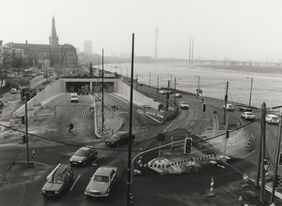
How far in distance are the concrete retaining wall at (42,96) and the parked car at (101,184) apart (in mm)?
30236

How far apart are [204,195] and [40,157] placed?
50.2 feet

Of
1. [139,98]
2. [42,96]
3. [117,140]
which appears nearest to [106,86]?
[42,96]

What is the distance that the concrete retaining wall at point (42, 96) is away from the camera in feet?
162

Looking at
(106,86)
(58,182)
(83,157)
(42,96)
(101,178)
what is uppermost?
(101,178)

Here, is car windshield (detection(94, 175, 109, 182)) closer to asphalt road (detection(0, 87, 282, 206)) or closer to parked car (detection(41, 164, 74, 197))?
asphalt road (detection(0, 87, 282, 206))

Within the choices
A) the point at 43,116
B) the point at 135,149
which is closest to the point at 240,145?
the point at 135,149

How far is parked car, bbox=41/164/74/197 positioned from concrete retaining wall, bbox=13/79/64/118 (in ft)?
93.5

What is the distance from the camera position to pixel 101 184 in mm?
20266

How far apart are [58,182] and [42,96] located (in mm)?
50003

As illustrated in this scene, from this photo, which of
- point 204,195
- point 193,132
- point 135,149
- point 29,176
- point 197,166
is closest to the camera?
point 204,195

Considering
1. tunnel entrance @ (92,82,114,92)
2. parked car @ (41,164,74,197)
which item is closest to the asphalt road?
parked car @ (41,164,74,197)

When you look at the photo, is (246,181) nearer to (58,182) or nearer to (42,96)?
(58,182)

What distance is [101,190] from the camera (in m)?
19.7

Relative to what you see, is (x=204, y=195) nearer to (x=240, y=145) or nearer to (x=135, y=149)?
(x=135, y=149)
